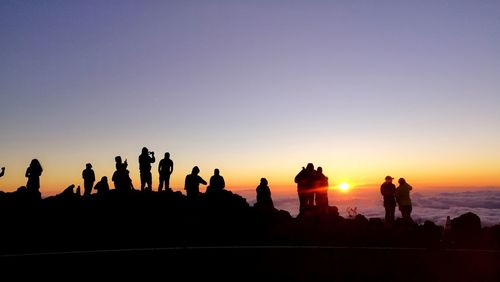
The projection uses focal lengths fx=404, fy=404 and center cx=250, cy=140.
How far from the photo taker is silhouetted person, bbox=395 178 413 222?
1617 cm

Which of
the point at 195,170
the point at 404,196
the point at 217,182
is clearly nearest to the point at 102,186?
the point at 195,170

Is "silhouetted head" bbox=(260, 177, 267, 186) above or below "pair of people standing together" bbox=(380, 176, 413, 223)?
above

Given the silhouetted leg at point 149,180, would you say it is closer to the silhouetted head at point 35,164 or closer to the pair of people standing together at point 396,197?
the silhouetted head at point 35,164

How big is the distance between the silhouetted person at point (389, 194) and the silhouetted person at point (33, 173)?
49.7 feet

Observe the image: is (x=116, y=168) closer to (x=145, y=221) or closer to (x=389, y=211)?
(x=145, y=221)

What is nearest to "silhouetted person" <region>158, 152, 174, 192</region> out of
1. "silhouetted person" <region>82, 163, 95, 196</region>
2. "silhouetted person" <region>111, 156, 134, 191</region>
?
"silhouetted person" <region>111, 156, 134, 191</region>

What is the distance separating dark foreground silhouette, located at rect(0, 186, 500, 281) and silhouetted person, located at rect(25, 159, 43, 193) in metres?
0.46

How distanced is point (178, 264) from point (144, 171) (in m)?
14.3

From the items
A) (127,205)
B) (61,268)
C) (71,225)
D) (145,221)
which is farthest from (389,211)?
(61,268)

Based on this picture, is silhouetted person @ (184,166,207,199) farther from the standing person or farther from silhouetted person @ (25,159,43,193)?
silhouetted person @ (25,159,43,193)

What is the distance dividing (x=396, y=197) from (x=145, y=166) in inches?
440

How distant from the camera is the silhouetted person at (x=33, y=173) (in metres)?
17.9

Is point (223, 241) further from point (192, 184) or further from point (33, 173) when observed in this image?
point (33, 173)

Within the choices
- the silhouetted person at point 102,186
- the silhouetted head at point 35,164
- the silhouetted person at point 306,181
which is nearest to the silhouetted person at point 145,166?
the silhouetted person at point 102,186
